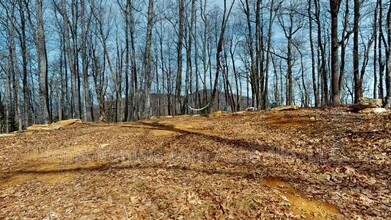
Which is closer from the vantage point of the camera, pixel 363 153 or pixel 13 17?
pixel 363 153

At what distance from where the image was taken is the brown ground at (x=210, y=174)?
3.51 m

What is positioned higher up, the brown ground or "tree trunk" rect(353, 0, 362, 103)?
"tree trunk" rect(353, 0, 362, 103)

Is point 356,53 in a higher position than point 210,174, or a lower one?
higher

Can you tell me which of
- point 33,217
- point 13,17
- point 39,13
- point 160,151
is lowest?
point 33,217

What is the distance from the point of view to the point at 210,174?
4.61 meters

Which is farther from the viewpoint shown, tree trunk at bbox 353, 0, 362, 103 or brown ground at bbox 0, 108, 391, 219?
tree trunk at bbox 353, 0, 362, 103

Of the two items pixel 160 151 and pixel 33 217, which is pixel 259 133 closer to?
pixel 160 151

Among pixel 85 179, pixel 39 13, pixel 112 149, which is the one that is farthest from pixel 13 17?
pixel 85 179

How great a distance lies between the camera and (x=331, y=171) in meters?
4.49

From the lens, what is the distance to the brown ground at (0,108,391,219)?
11.5ft

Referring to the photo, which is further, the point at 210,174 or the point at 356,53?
the point at 356,53

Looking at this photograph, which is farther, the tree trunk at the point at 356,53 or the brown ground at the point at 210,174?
the tree trunk at the point at 356,53

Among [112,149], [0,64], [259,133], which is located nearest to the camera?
[112,149]

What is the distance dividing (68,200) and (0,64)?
27.0 m
